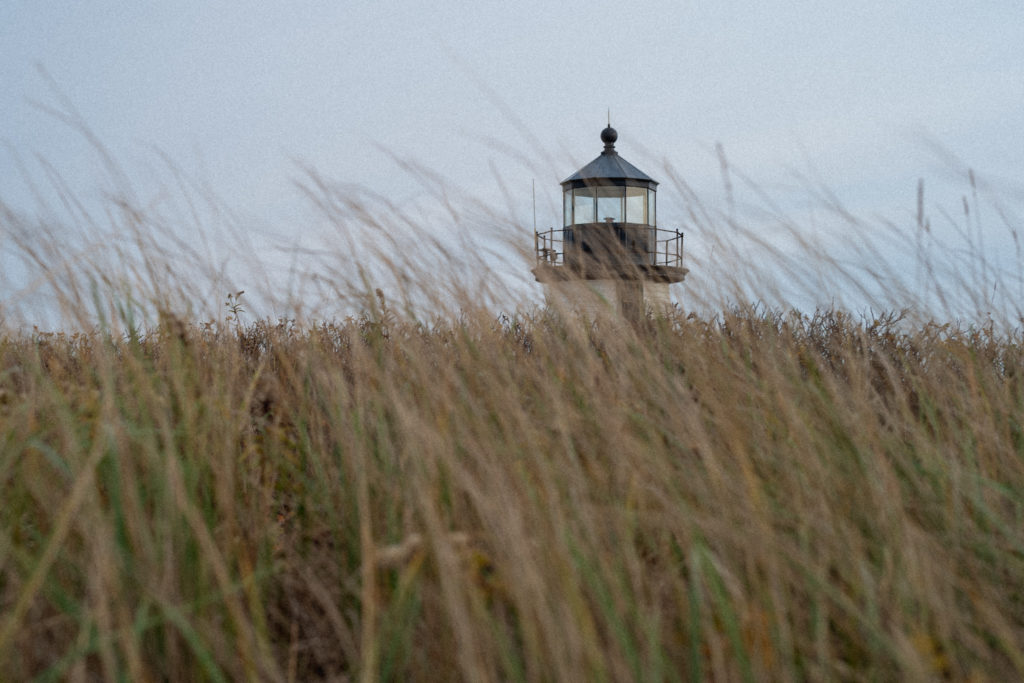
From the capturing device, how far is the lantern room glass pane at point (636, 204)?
1405 centimetres

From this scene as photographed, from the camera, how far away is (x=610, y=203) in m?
14.0

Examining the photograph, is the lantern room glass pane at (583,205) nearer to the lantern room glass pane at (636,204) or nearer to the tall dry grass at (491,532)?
the lantern room glass pane at (636,204)

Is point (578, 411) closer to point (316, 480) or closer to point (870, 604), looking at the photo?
point (316, 480)

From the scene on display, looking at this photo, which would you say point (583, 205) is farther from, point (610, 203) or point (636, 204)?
point (636, 204)

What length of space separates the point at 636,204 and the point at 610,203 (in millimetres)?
496

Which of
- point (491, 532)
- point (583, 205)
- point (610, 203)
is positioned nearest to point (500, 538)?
point (491, 532)

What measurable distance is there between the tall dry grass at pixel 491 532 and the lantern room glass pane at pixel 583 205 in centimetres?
1174

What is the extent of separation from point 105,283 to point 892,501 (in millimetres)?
1819

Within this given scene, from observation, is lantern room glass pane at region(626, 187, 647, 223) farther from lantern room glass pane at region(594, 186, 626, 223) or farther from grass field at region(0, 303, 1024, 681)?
grass field at region(0, 303, 1024, 681)

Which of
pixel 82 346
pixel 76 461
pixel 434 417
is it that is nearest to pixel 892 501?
pixel 434 417

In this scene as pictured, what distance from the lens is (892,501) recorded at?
1459 millimetres

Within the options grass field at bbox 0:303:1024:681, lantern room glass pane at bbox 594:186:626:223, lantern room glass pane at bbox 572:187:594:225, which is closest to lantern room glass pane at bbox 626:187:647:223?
lantern room glass pane at bbox 594:186:626:223

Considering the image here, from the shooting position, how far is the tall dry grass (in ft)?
3.69

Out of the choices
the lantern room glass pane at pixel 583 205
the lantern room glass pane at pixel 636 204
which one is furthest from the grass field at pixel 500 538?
the lantern room glass pane at pixel 636 204
